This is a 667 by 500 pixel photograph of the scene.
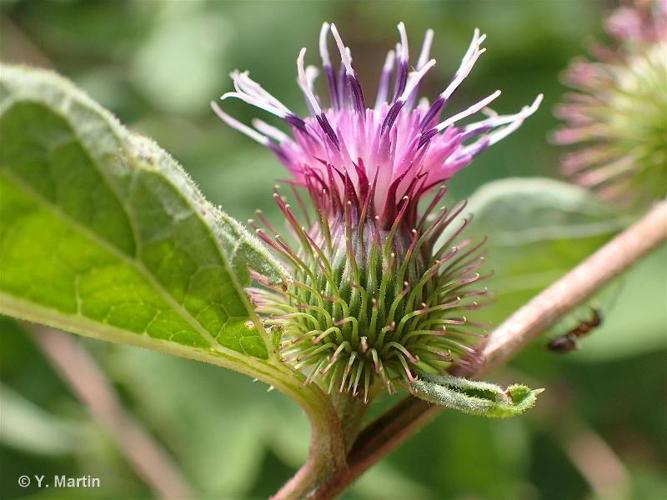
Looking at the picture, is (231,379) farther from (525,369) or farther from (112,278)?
(112,278)

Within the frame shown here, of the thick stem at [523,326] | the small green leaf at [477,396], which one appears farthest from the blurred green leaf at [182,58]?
the small green leaf at [477,396]

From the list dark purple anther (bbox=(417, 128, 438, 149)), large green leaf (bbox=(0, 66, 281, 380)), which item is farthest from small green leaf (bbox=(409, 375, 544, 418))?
dark purple anther (bbox=(417, 128, 438, 149))

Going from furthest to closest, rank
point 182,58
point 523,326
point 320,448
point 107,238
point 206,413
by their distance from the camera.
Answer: point 182,58
point 206,413
point 523,326
point 320,448
point 107,238

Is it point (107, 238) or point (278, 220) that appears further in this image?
point (278, 220)

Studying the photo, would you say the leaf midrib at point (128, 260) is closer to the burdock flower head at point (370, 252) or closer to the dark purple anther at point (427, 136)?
the burdock flower head at point (370, 252)

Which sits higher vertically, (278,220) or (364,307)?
(278,220)

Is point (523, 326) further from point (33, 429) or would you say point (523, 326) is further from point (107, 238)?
point (33, 429)

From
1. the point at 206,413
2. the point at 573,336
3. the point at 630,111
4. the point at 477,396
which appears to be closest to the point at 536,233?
the point at 630,111
